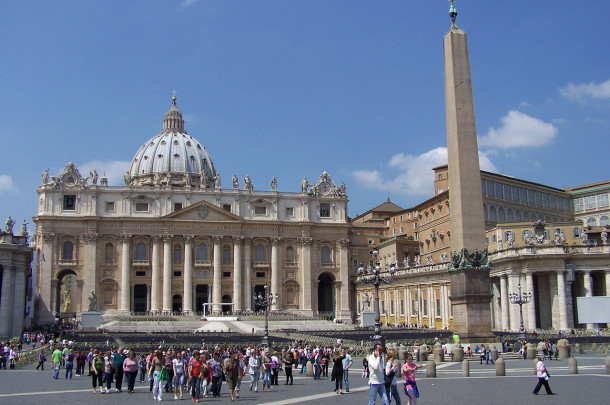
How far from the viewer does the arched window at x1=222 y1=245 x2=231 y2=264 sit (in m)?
82.1

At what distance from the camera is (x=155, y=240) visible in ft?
261

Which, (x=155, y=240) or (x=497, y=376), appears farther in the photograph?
(x=155, y=240)

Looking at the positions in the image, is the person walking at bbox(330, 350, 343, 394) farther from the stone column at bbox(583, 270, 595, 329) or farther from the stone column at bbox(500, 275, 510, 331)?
the stone column at bbox(583, 270, 595, 329)

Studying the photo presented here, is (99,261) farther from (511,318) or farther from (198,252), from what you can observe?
(511,318)

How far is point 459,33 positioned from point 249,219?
59.4 meters

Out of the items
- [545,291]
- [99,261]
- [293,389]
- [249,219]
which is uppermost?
[249,219]

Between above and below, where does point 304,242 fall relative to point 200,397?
above

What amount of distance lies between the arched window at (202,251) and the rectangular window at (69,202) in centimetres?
1493

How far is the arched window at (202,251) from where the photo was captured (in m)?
81.2

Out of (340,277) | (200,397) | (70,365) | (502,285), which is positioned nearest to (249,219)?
(340,277)

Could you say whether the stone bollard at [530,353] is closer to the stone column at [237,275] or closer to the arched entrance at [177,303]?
the stone column at [237,275]

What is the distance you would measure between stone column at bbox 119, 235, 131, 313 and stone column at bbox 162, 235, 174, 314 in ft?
13.0

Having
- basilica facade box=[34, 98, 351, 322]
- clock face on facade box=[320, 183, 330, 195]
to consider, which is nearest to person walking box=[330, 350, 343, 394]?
basilica facade box=[34, 98, 351, 322]

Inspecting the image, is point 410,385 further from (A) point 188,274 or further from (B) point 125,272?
(B) point 125,272
